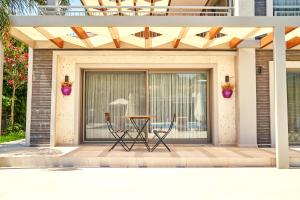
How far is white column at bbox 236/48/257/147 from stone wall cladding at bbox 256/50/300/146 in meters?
0.19

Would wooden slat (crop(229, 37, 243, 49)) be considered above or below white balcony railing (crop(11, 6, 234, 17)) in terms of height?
below

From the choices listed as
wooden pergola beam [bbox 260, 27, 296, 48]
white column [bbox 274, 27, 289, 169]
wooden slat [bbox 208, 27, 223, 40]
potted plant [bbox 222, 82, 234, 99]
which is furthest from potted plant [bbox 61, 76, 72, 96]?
white column [bbox 274, 27, 289, 169]

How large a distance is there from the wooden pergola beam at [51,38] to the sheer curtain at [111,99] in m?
1.32

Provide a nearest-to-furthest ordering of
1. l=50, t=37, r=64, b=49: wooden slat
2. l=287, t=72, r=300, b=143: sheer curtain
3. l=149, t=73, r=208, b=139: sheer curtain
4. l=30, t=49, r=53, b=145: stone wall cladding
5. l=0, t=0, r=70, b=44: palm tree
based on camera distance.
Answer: l=0, t=0, r=70, b=44: palm tree, l=50, t=37, r=64, b=49: wooden slat, l=30, t=49, r=53, b=145: stone wall cladding, l=287, t=72, r=300, b=143: sheer curtain, l=149, t=73, r=208, b=139: sheer curtain

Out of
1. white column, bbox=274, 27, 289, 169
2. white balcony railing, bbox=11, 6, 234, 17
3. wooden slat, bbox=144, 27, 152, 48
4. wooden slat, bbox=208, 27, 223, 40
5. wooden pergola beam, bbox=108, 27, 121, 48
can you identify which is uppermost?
white balcony railing, bbox=11, 6, 234, 17

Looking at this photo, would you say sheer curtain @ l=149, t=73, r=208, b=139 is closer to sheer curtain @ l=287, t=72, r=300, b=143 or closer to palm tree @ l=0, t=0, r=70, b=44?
sheer curtain @ l=287, t=72, r=300, b=143

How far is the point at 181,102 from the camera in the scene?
10156 millimetres

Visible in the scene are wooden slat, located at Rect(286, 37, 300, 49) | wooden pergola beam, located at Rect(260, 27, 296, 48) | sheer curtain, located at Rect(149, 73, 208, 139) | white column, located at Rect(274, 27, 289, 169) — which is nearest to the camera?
white column, located at Rect(274, 27, 289, 169)

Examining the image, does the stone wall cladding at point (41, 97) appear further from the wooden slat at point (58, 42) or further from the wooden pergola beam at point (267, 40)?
the wooden pergola beam at point (267, 40)

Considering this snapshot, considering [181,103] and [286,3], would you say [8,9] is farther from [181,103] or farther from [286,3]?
[286,3]
